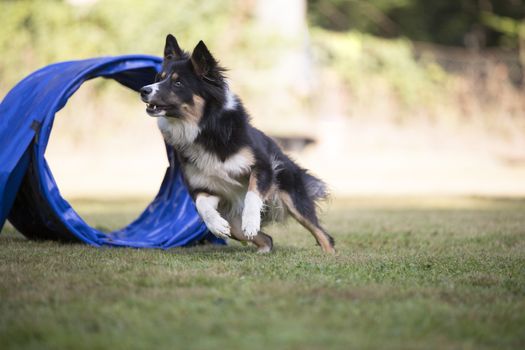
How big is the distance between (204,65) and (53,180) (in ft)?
6.22

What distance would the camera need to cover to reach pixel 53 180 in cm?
678

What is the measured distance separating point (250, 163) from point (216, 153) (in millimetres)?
302

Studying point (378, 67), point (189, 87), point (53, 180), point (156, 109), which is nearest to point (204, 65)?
point (189, 87)

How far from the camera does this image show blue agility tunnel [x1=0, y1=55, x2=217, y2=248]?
6.40 m

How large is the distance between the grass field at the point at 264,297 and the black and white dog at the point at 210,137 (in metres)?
0.48

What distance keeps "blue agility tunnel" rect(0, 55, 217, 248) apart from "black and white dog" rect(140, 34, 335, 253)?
987 mm

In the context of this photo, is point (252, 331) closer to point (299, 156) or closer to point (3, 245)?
point (3, 245)

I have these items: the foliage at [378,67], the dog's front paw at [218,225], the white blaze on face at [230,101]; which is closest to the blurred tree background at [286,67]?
the foliage at [378,67]

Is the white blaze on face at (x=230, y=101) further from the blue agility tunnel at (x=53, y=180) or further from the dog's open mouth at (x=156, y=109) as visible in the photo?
the blue agility tunnel at (x=53, y=180)

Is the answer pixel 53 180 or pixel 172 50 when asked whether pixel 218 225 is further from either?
pixel 53 180

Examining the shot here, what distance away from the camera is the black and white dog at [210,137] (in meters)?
5.95

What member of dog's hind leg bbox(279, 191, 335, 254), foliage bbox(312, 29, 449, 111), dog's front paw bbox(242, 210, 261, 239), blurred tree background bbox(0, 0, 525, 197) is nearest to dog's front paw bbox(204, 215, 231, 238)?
dog's front paw bbox(242, 210, 261, 239)

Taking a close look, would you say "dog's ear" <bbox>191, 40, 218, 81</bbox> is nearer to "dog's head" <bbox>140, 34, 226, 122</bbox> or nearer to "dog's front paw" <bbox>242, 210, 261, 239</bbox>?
"dog's head" <bbox>140, 34, 226, 122</bbox>

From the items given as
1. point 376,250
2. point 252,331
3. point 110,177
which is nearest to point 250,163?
point 376,250
